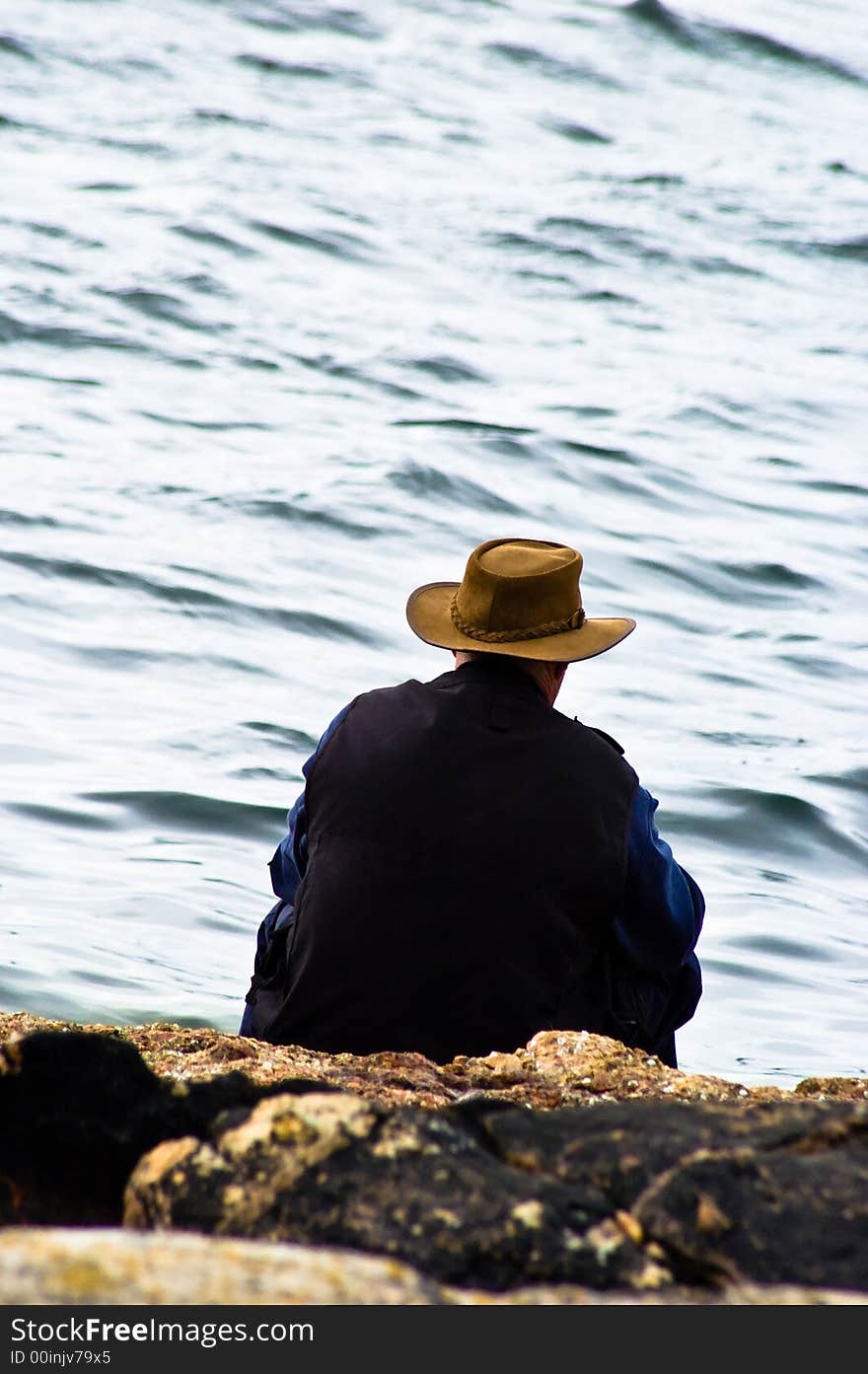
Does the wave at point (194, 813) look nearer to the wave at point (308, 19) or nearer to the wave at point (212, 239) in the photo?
the wave at point (212, 239)

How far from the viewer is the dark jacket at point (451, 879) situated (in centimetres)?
375

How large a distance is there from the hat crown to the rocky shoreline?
5.85 feet

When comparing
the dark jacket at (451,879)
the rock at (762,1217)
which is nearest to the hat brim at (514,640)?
the dark jacket at (451,879)

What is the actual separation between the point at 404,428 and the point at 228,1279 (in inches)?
508

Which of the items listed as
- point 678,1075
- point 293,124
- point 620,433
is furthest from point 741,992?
point 293,124

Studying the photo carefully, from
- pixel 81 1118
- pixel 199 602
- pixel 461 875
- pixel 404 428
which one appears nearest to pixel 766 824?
pixel 199 602

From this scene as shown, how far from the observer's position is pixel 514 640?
407cm

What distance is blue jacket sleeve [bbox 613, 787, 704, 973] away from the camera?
12.7 feet

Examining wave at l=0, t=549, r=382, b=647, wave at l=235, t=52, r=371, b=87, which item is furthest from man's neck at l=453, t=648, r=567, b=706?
wave at l=235, t=52, r=371, b=87

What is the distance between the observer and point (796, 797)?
28.7ft

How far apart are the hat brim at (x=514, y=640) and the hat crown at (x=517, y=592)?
0.10 ft

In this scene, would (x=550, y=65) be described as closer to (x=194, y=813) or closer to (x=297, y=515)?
(x=297, y=515)

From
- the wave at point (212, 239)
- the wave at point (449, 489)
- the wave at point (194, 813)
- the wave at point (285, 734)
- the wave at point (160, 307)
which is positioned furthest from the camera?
the wave at point (212, 239)

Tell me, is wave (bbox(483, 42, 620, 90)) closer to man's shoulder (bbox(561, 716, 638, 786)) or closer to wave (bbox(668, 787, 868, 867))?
wave (bbox(668, 787, 868, 867))
